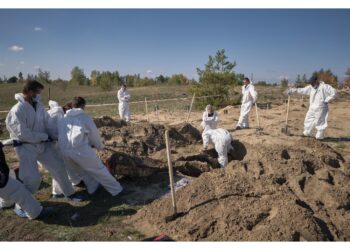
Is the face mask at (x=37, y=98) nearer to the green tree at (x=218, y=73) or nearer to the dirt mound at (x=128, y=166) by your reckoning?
the dirt mound at (x=128, y=166)

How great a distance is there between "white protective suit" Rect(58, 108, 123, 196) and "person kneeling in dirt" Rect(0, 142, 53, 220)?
824 mm

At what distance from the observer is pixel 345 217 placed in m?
4.20

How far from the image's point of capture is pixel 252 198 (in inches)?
173

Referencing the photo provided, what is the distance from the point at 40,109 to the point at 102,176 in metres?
1.41

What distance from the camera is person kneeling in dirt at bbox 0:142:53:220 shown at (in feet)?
13.7

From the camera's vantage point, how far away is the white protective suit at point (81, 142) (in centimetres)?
487

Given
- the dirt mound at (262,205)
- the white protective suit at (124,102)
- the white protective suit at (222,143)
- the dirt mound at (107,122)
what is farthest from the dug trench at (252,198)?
the white protective suit at (124,102)

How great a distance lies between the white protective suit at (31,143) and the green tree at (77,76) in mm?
64043

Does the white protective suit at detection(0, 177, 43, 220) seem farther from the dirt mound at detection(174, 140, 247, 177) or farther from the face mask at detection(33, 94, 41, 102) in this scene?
the dirt mound at detection(174, 140, 247, 177)

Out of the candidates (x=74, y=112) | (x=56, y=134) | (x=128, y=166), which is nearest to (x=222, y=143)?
(x=128, y=166)

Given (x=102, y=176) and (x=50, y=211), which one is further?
(x=102, y=176)

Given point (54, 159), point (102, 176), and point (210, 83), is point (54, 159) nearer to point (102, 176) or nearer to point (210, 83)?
point (102, 176)
